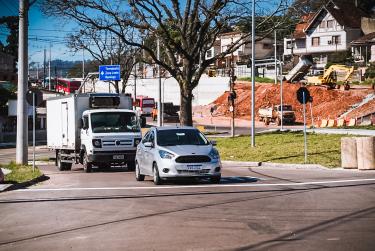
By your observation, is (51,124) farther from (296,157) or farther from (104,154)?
(296,157)

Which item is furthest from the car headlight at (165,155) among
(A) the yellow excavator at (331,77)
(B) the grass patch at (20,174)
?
(A) the yellow excavator at (331,77)

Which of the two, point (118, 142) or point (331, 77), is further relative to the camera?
point (331, 77)

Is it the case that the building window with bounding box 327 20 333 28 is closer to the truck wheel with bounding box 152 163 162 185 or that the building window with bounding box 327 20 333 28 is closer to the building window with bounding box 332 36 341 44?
the building window with bounding box 332 36 341 44

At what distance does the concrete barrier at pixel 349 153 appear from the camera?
2348 centimetres

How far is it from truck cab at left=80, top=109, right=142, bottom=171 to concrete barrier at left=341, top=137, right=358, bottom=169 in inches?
304

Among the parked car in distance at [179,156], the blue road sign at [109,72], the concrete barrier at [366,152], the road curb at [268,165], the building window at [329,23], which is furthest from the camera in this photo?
the building window at [329,23]

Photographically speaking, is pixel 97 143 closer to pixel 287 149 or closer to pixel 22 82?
pixel 22 82

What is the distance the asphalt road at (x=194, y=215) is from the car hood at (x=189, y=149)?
92 centimetres

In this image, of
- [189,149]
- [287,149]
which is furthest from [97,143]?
[287,149]

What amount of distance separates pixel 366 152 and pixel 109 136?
9.48 meters

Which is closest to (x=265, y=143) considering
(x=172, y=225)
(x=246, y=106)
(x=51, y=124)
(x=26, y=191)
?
(x=51, y=124)

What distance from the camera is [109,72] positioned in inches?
2254

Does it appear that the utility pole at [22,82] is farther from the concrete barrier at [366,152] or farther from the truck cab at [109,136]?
the concrete barrier at [366,152]

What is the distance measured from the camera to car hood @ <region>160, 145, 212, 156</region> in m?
18.2
